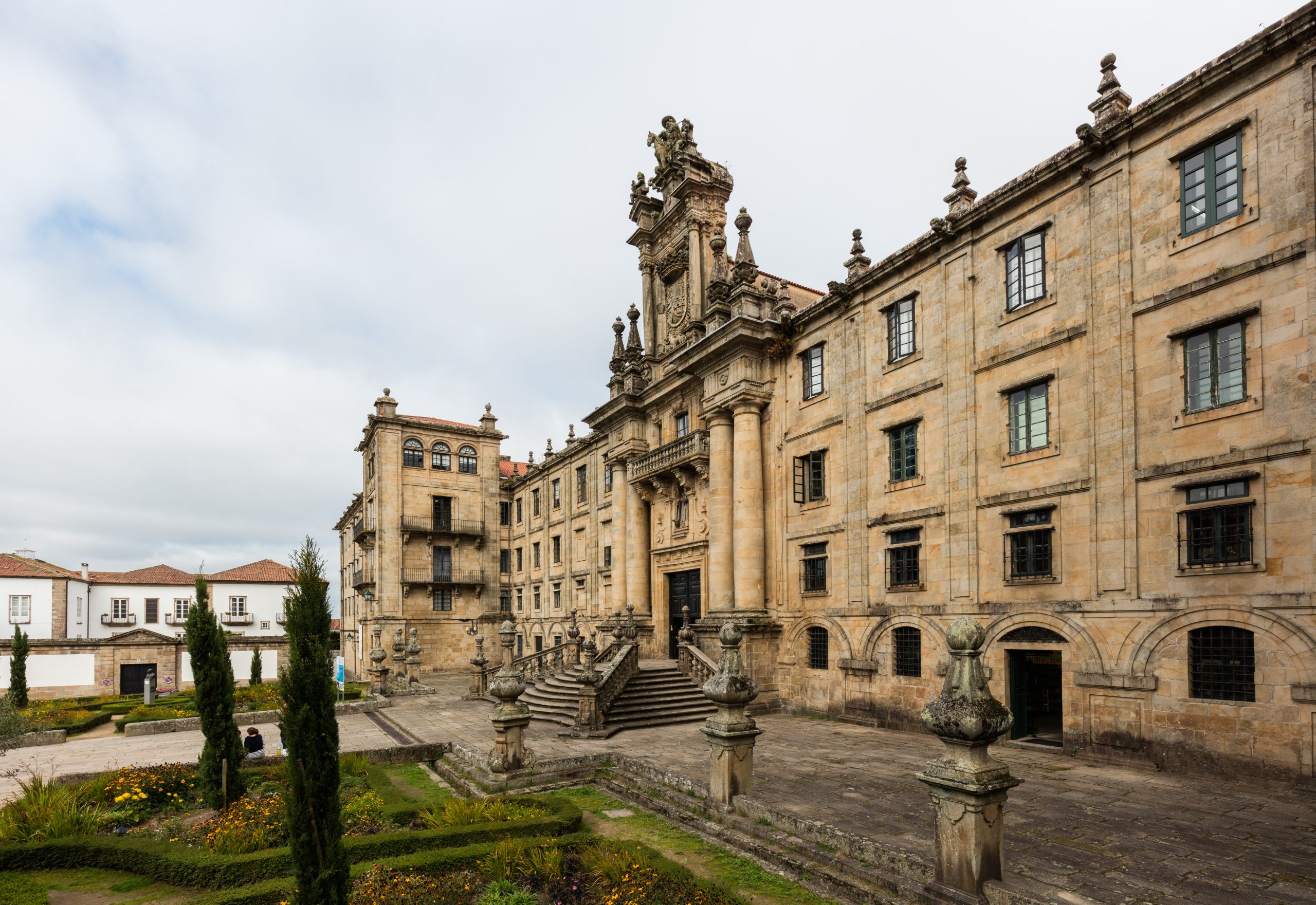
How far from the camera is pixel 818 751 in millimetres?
15672

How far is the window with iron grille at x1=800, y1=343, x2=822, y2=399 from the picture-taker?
22.6 meters

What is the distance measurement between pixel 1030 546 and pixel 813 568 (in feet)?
23.7

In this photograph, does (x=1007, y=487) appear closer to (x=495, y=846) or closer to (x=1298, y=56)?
(x=1298, y=56)

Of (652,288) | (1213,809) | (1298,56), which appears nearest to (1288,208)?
(1298,56)

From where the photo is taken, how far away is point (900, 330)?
20.0 meters

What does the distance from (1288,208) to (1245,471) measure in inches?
177

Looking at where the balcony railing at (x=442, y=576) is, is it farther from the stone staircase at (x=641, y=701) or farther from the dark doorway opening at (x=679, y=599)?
the stone staircase at (x=641, y=701)

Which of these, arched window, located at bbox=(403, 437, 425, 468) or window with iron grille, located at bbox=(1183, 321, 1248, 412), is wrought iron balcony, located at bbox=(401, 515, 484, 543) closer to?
arched window, located at bbox=(403, 437, 425, 468)

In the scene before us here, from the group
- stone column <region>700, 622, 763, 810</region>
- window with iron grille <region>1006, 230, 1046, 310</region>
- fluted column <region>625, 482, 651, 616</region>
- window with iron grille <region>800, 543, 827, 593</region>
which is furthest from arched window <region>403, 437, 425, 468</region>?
stone column <region>700, 622, 763, 810</region>

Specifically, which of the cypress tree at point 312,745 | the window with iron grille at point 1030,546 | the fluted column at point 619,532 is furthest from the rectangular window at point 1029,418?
the fluted column at point 619,532

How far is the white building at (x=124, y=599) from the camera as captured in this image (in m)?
48.8

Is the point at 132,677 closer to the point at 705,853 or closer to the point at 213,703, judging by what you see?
the point at 213,703

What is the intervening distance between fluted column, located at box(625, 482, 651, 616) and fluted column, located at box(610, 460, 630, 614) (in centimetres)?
58

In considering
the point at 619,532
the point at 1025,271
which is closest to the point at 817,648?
the point at 1025,271
